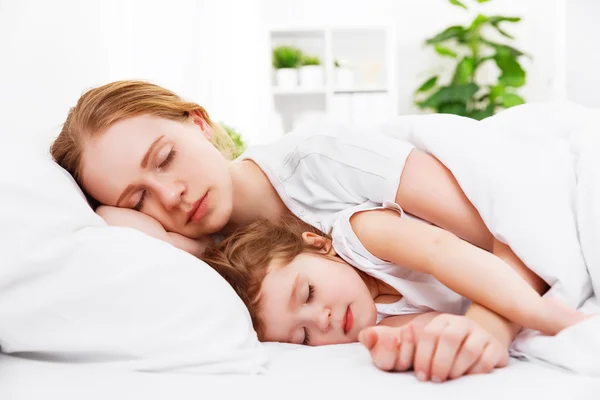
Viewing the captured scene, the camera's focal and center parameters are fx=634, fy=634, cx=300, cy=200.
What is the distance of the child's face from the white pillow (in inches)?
6.1

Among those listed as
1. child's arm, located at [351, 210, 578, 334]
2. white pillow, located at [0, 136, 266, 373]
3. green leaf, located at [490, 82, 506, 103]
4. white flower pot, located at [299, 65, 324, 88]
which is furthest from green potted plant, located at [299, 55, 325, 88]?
white pillow, located at [0, 136, 266, 373]

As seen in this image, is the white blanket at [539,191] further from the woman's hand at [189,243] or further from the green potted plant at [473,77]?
the green potted plant at [473,77]

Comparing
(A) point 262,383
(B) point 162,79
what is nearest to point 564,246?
(A) point 262,383

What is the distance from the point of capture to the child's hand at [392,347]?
77 centimetres

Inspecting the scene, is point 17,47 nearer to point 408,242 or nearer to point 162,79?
point 408,242

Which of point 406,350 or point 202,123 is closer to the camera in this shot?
point 406,350

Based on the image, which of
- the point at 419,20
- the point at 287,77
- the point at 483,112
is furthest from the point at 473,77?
the point at 287,77

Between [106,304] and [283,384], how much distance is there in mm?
248

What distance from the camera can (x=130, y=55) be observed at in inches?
121

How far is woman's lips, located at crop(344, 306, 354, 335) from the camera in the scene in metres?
1.04

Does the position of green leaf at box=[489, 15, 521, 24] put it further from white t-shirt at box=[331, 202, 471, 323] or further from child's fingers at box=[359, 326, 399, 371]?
child's fingers at box=[359, 326, 399, 371]

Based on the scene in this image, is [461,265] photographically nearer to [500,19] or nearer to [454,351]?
[454,351]

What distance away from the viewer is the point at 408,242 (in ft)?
3.34

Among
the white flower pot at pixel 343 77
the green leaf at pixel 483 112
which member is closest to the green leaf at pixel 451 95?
the green leaf at pixel 483 112
